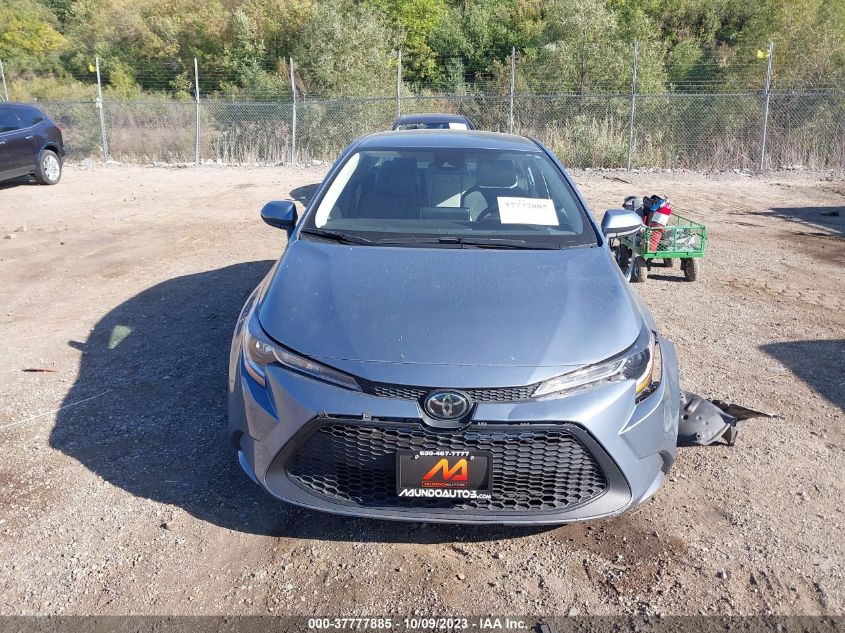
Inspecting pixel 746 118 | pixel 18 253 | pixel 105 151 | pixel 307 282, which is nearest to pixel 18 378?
pixel 307 282

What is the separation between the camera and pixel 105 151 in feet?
65.8

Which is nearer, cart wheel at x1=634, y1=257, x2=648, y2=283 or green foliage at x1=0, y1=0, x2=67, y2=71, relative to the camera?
cart wheel at x1=634, y1=257, x2=648, y2=283

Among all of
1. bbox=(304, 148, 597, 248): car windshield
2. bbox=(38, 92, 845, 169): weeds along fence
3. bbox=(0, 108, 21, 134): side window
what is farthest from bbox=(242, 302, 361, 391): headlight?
bbox=(38, 92, 845, 169): weeds along fence

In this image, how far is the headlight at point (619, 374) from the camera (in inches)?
112

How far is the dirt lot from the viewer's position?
2.85 m

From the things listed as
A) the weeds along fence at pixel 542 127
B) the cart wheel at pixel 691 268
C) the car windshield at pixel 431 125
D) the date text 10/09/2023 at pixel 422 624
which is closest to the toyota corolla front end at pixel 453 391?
the date text 10/09/2023 at pixel 422 624

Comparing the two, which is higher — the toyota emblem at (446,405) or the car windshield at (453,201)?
the car windshield at (453,201)

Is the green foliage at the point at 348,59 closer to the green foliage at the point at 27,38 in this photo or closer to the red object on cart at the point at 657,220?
the red object on cart at the point at 657,220

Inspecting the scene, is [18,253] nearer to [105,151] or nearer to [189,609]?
[189,609]

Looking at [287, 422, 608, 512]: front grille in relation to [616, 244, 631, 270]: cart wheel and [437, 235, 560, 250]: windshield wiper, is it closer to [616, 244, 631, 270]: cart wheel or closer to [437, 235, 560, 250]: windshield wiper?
[437, 235, 560, 250]: windshield wiper

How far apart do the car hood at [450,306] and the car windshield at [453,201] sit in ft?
0.64

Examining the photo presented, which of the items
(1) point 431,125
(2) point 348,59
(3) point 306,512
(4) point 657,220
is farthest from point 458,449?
(2) point 348,59

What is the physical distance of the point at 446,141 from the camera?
15.9 ft

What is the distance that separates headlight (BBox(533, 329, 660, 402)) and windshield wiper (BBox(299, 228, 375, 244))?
147cm
